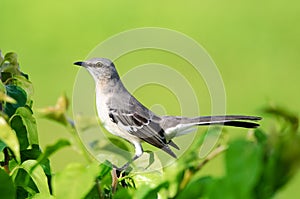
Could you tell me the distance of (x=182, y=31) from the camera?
198 inches

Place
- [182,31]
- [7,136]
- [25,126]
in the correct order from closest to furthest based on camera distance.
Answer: [7,136] → [25,126] → [182,31]

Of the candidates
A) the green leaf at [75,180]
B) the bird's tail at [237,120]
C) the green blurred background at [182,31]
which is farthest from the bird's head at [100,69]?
the green blurred background at [182,31]

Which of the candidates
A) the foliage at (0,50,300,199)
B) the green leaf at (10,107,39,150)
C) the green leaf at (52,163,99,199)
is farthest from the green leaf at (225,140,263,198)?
the green leaf at (10,107,39,150)

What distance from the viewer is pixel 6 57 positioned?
2.66ft

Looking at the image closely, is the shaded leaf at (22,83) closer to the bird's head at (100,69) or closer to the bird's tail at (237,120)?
the bird's tail at (237,120)

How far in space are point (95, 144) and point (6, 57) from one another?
250 millimetres

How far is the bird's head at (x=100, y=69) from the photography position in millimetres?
1529

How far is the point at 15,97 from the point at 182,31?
170 inches

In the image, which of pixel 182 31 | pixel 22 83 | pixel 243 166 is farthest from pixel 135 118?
pixel 182 31

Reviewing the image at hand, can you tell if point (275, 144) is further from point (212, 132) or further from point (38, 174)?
point (38, 174)

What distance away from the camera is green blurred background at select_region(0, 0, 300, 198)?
4.59 metres

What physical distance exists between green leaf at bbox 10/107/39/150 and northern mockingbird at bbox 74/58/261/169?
0.64 metres

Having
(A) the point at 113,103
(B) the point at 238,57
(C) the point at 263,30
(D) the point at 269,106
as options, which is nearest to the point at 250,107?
(B) the point at 238,57

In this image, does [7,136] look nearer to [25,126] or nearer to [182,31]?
[25,126]
